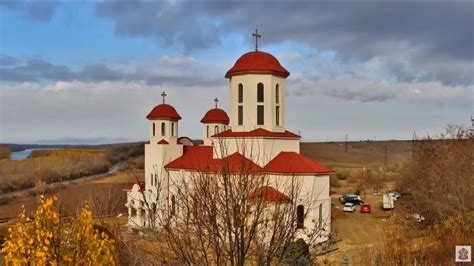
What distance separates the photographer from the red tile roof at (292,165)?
81.7ft

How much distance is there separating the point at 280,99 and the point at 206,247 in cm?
2085

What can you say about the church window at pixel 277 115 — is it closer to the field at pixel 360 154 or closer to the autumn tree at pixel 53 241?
the autumn tree at pixel 53 241

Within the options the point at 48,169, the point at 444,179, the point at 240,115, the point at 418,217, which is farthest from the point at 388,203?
the point at 48,169

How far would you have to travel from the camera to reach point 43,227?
8.11m

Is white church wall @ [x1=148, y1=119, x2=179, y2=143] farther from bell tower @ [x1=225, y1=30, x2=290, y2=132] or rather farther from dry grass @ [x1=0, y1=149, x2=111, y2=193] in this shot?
dry grass @ [x1=0, y1=149, x2=111, y2=193]

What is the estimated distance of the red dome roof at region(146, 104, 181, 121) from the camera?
3381 centimetres

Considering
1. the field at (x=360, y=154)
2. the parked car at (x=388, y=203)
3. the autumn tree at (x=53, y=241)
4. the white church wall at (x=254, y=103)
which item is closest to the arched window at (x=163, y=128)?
the white church wall at (x=254, y=103)

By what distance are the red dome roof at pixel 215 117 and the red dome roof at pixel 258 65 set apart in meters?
10.9

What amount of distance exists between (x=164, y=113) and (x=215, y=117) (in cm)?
695

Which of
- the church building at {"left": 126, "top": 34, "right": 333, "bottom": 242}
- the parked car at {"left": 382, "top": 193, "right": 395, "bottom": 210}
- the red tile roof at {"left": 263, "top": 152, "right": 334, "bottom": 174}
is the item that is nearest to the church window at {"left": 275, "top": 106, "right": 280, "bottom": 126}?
the church building at {"left": 126, "top": 34, "right": 333, "bottom": 242}

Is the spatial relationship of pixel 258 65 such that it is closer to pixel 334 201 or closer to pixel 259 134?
pixel 259 134

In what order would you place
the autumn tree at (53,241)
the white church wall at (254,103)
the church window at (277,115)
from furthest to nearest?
the church window at (277,115) < the white church wall at (254,103) < the autumn tree at (53,241)

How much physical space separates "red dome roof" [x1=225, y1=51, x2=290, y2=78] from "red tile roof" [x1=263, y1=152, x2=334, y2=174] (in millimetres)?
5003

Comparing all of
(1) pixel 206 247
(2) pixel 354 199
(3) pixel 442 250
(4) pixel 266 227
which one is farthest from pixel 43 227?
(2) pixel 354 199
